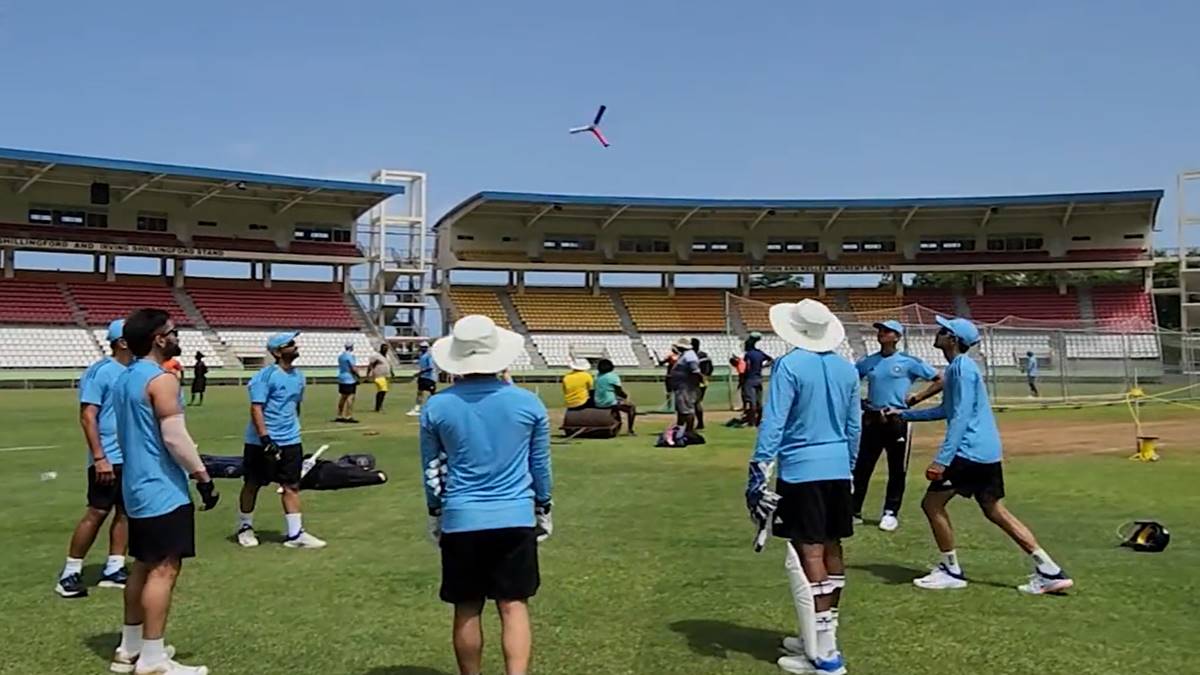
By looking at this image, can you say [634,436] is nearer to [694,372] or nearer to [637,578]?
[694,372]

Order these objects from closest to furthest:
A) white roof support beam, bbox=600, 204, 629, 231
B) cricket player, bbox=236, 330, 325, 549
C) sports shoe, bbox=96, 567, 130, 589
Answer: sports shoe, bbox=96, 567, 130, 589
cricket player, bbox=236, 330, 325, 549
white roof support beam, bbox=600, 204, 629, 231

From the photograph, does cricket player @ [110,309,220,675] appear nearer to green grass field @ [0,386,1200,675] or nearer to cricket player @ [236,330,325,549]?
green grass field @ [0,386,1200,675]

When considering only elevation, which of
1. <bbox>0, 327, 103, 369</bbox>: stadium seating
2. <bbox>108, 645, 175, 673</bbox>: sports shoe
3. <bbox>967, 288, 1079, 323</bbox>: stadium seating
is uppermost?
<bbox>967, 288, 1079, 323</bbox>: stadium seating

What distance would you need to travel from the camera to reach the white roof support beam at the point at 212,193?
51.8m

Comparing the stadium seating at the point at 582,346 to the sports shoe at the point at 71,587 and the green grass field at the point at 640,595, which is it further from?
the sports shoe at the point at 71,587

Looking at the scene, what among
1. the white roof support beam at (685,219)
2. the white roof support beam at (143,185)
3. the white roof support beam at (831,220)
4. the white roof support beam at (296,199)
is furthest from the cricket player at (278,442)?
the white roof support beam at (831,220)

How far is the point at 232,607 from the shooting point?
6.89 m

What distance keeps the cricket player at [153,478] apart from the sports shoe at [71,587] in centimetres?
205

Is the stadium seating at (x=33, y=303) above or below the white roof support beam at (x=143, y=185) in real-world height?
below

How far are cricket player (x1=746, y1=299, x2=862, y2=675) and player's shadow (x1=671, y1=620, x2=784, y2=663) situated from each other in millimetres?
276

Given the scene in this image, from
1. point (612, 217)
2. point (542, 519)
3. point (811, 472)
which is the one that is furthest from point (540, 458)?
point (612, 217)

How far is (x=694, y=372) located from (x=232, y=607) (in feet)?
40.3

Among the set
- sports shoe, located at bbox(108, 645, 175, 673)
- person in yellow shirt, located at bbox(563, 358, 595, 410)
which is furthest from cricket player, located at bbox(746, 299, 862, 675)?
person in yellow shirt, located at bbox(563, 358, 595, 410)

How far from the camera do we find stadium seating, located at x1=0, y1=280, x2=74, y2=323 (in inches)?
1822
